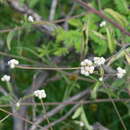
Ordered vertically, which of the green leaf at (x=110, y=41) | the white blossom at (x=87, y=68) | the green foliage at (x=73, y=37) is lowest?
the white blossom at (x=87, y=68)

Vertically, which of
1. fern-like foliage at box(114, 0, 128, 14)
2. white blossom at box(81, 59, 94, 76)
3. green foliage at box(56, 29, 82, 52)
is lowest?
white blossom at box(81, 59, 94, 76)

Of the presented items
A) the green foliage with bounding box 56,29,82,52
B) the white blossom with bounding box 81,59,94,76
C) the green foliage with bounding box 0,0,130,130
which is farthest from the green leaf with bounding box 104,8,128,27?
the white blossom with bounding box 81,59,94,76

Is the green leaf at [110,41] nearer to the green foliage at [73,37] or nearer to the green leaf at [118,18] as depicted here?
the green leaf at [118,18]

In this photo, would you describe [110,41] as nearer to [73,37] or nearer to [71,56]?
[73,37]

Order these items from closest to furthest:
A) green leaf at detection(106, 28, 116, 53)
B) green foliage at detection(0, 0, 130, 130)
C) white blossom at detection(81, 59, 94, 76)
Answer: white blossom at detection(81, 59, 94, 76) → green leaf at detection(106, 28, 116, 53) → green foliage at detection(0, 0, 130, 130)

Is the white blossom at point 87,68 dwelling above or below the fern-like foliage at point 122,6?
below

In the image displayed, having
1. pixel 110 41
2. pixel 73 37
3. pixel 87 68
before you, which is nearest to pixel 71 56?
pixel 73 37

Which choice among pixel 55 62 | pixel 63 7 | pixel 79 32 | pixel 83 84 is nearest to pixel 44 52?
pixel 55 62

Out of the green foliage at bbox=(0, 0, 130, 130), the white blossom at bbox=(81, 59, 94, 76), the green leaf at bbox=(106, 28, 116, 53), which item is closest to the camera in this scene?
the white blossom at bbox=(81, 59, 94, 76)

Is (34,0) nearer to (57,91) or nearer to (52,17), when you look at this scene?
(52,17)

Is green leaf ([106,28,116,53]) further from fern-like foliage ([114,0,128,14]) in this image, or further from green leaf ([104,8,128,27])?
fern-like foliage ([114,0,128,14])

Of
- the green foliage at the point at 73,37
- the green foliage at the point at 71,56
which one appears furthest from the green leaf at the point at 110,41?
the green foliage at the point at 73,37
